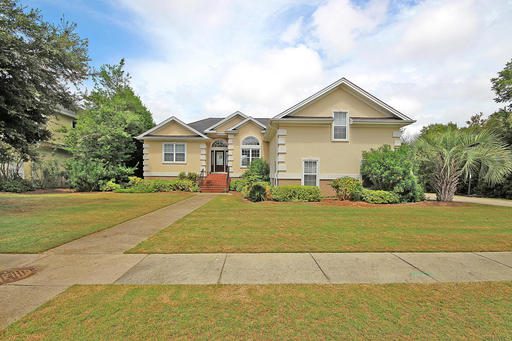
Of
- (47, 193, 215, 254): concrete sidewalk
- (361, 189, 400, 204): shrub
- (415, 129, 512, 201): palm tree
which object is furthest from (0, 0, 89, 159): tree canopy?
(415, 129, 512, 201): palm tree

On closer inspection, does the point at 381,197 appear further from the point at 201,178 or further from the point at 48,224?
the point at 48,224

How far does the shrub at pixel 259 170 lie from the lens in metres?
19.2

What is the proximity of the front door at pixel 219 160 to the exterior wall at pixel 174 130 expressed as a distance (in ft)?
11.0

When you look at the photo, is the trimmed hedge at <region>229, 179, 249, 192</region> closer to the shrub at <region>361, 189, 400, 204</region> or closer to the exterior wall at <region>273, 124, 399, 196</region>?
the exterior wall at <region>273, 124, 399, 196</region>

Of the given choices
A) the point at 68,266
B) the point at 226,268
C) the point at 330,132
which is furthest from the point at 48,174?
the point at 226,268

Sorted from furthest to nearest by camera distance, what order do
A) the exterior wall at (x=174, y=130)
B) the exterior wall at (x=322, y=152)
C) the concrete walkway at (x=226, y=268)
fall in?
the exterior wall at (x=174, y=130) → the exterior wall at (x=322, y=152) → the concrete walkway at (x=226, y=268)

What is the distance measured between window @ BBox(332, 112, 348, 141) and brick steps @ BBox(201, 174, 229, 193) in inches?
371

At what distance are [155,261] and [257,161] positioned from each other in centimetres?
1546

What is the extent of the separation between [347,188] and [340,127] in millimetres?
4248

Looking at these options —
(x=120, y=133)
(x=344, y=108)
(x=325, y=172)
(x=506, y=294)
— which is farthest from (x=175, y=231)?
(x=120, y=133)

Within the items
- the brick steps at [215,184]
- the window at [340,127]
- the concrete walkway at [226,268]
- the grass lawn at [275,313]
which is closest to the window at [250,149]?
the brick steps at [215,184]

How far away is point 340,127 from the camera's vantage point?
1560 centimetres

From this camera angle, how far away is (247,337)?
2.56 meters

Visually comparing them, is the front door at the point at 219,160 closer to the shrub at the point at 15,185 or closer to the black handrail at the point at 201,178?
the black handrail at the point at 201,178
